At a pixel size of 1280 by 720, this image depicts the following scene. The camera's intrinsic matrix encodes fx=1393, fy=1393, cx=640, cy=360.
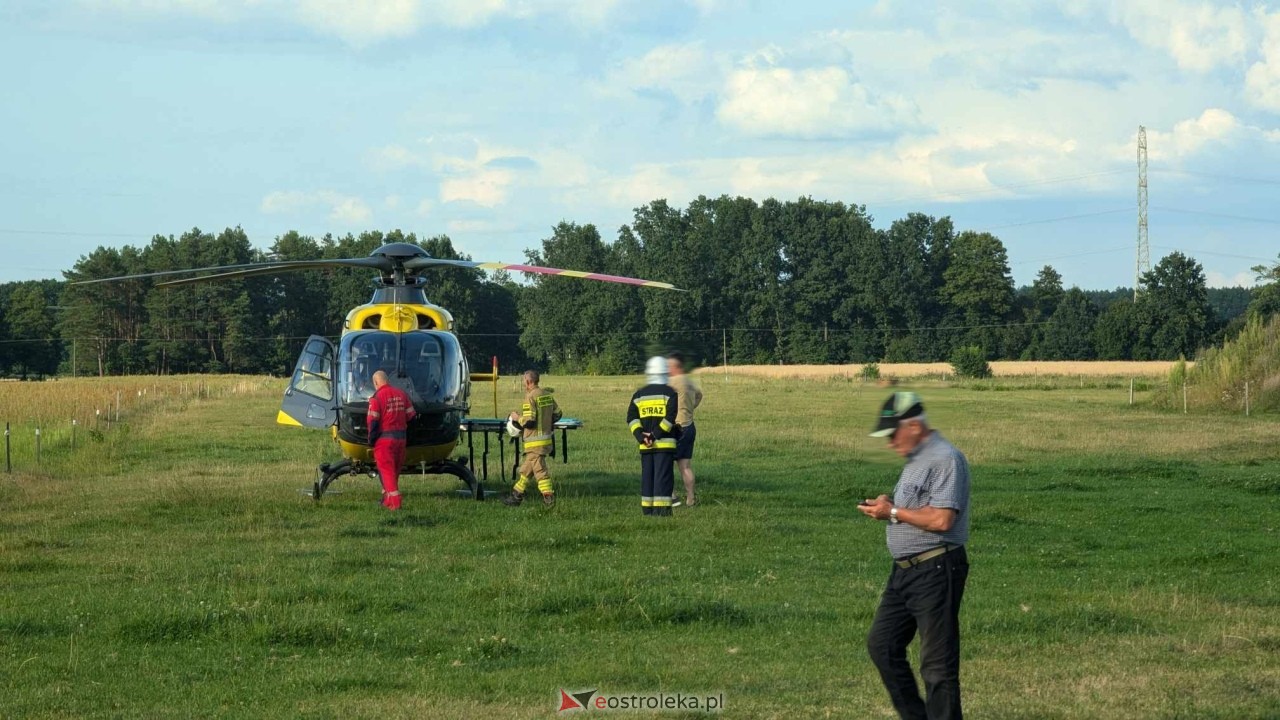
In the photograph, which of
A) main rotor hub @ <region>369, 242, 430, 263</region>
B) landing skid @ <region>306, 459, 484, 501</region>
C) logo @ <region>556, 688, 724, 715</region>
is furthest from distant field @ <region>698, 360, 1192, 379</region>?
logo @ <region>556, 688, 724, 715</region>

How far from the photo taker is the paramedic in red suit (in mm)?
17547

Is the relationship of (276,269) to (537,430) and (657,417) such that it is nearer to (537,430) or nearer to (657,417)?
(537,430)

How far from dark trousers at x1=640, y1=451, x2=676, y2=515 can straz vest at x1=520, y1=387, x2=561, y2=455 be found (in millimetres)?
1530

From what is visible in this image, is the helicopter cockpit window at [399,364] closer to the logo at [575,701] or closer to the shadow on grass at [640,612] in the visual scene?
the shadow on grass at [640,612]

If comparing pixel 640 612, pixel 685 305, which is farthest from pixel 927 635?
pixel 685 305

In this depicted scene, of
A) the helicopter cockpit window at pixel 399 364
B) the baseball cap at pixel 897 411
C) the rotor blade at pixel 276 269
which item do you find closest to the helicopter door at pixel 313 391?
the helicopter cockpit window at pixel 399 364

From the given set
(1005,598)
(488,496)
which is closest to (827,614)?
(1005,598)

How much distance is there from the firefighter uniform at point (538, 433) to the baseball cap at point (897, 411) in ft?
35.6

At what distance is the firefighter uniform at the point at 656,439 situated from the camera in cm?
1648

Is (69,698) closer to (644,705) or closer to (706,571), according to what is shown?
(644,705)

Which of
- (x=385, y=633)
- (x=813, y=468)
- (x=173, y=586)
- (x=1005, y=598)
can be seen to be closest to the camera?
(x=385, y=633)

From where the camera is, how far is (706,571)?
1264 cm

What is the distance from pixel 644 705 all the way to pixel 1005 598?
4411mm

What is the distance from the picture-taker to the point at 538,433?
1767 centimetres
